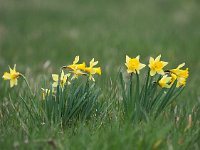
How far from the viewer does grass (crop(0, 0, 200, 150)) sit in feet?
8.41

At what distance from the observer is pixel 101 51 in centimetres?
652

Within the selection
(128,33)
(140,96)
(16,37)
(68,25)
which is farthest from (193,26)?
(140,96)

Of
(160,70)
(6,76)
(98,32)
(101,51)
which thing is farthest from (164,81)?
(98,32)

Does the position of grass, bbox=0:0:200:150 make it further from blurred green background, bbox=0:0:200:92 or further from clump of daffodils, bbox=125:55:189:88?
clump of daffodils, bbox=125:55:189:88

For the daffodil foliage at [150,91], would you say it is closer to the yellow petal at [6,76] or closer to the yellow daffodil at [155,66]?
the yellow daffodil at [155,66]

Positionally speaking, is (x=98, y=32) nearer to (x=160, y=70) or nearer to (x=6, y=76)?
(x=6, y=76)

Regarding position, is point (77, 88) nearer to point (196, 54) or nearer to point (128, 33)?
point (196, 54)

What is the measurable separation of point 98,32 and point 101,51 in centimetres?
146

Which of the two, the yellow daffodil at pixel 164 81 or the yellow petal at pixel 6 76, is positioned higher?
the yellow petal at pixel 6 76

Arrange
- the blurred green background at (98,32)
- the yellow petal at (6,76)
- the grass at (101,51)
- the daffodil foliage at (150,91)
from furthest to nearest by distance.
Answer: the blurred green background at (98,32) → the yellow petal at (6,76) → the daffodil foliage at (150,91) → the grass at (101,51)

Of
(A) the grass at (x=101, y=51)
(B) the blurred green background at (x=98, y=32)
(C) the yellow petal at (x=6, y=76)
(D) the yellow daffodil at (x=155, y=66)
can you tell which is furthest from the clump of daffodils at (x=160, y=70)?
(B) the blurred green background at (x=98, y=32)

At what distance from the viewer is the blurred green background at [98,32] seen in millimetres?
6188

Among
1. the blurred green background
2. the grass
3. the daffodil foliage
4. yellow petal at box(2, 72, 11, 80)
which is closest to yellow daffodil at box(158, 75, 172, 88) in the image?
the daffodil foliage

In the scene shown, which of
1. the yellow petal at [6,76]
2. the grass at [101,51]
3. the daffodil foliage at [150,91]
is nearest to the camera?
the grass at [101,51]
